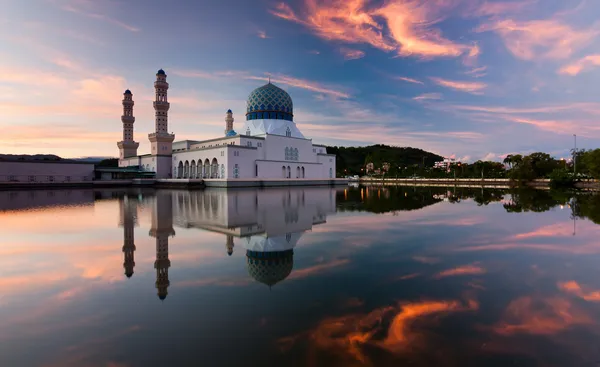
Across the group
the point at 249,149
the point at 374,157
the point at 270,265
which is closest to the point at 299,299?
the point at 270,265

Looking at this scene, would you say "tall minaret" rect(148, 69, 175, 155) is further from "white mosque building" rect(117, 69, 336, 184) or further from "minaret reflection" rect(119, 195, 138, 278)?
"minaret reflection" rect(119, 195, 138, 278)

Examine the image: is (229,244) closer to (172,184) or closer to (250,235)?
(250,235)

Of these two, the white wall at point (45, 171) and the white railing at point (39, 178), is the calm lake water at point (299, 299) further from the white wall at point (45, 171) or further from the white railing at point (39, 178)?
the white wall at point (45, 171)

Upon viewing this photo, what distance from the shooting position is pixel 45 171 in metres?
44.3

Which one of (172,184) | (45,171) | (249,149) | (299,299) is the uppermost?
(249,149)

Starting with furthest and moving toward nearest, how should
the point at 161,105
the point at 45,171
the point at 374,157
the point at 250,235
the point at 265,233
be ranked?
the point at 374,157, the point at 161,105, the point at 45,171, the point at 265,233, the point at 250,235

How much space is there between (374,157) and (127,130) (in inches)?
2275

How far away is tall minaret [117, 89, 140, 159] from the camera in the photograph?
56.0 metres

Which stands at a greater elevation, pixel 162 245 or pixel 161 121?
pixel 161 121

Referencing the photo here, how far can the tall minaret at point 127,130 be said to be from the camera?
2205 inches

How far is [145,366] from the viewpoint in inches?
123

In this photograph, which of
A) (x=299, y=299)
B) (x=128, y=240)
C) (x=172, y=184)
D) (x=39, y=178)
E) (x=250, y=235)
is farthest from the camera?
(x=39, y=178)

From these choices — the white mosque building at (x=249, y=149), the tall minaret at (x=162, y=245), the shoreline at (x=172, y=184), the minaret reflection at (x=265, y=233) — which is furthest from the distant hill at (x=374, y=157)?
the tall minaret at (x=162, y=245)

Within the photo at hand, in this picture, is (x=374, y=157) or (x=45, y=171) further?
(x=374, y=157)
